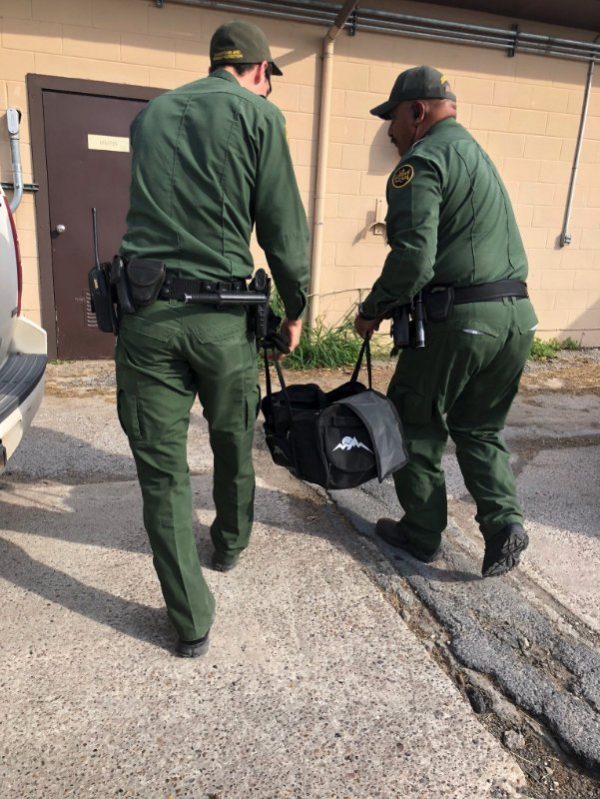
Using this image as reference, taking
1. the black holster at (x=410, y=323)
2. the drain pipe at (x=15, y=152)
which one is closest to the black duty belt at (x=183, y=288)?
the black holster at (x=410, y=323)

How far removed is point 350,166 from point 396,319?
4451 mm

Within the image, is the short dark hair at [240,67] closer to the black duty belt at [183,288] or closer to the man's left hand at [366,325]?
the black duty belt at [183,288]

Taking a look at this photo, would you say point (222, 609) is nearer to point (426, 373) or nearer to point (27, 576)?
point (27, 576)

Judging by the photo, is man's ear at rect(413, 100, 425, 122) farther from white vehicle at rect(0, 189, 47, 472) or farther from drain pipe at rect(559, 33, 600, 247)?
drain pipe at rect(559, 33, 600, 247)

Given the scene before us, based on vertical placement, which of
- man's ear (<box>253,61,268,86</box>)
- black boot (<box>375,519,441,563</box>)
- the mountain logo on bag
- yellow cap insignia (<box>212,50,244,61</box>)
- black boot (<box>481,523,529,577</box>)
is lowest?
black boot (<box>375,519,441,563</box>)

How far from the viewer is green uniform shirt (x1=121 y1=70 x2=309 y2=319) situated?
215 cm

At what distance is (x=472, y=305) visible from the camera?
2.64 metres

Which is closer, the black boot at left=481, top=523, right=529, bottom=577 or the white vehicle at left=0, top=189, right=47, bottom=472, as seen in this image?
the white vehicle at left=0, top=189, right=47, bottom=472

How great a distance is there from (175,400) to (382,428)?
0.84 meters

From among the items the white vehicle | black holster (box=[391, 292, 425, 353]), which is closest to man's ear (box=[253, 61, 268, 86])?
black holster (box=[391, 292, 425, 353])

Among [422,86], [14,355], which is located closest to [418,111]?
[422,86]

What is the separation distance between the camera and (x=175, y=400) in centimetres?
228

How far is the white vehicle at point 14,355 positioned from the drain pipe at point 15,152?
322cm

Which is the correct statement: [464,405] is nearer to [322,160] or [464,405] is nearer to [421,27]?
[322,160]
